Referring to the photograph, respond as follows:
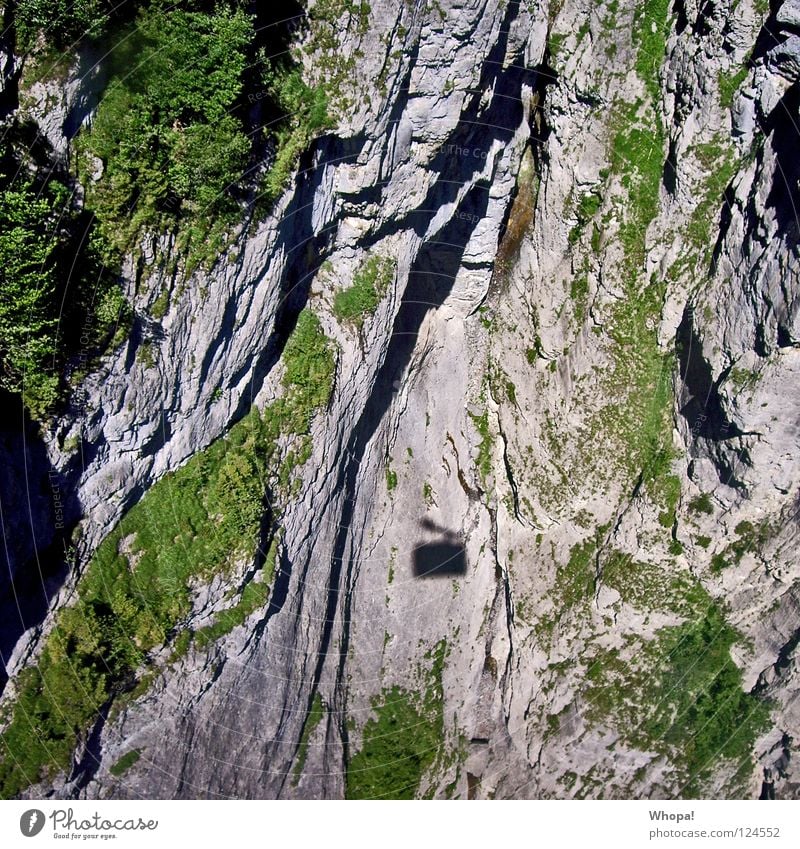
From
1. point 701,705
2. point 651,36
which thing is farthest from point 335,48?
point 701,705

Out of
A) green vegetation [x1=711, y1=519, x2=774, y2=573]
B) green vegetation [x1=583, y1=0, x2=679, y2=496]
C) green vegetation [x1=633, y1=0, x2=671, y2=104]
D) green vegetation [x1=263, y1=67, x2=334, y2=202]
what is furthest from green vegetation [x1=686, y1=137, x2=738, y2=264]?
green vegetation [x1=263, y1=67, x2=334, y2=202]

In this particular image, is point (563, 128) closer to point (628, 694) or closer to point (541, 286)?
point (541, 286)

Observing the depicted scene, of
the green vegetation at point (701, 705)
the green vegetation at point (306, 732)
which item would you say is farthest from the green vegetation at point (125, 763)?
the green vegetation at point (701, 705)

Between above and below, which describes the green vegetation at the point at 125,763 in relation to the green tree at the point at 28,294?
below

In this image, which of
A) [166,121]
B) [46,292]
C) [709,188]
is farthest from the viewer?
[709,188]

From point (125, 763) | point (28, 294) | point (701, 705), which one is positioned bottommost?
point (701, 705)

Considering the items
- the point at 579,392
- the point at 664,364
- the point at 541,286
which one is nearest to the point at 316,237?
the point at 541,286

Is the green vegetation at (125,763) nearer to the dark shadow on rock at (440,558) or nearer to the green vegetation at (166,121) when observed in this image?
the dark shadow on rock at (440,558)
